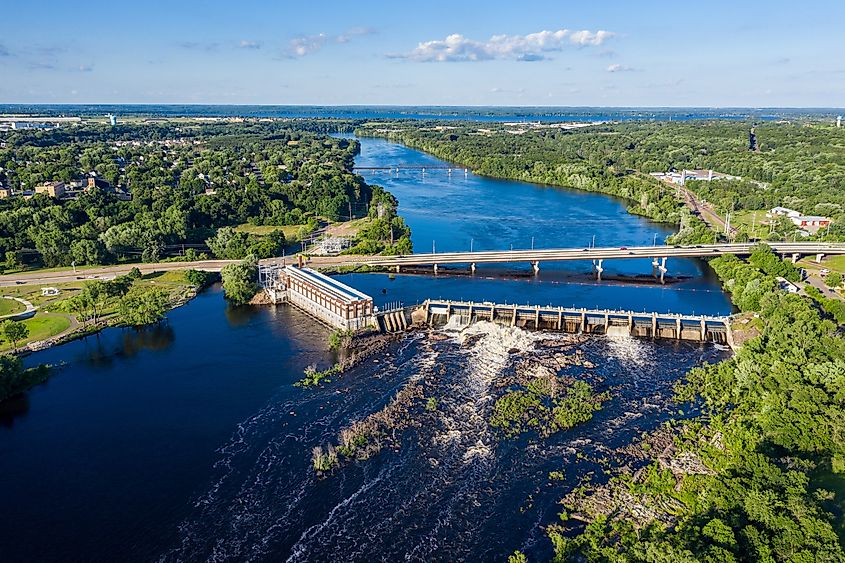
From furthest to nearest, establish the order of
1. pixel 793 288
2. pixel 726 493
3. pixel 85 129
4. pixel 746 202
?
pixel 85 129, pixel 746 202, pixel 793 288, pixel 726 493

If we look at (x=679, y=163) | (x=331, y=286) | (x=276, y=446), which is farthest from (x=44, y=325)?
(x=679, y=163)

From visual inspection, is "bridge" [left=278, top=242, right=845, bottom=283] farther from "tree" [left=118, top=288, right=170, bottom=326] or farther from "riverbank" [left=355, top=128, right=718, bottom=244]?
"tree" [left=118, top=288, right=170, bottom=326]

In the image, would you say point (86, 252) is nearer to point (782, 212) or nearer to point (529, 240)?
point (529, 240)

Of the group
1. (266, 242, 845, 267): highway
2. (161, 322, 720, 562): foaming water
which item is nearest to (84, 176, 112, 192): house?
(266, 242, 845, 267): highway

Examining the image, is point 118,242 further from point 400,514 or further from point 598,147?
point 598,147

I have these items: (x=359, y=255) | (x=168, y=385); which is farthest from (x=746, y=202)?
(x=168, y=385)
